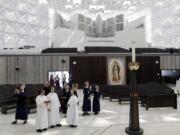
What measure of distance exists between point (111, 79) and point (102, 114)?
11632 millimetres

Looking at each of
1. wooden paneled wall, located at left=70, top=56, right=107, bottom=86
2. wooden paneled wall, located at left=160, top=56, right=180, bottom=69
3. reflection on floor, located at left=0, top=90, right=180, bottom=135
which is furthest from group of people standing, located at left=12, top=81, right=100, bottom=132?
wooden paneled wall, located at left=160, top=56, right=180, bottom=69

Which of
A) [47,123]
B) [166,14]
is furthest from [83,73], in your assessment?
[166,14]

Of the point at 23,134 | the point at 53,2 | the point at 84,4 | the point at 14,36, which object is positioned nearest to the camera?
the point at 23,134

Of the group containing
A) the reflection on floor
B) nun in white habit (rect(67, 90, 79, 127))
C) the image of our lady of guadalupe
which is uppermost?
the image of our lady of guadalupe

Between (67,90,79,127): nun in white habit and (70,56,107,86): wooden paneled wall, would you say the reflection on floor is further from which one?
(70,56,107,86): wooden paneled wall

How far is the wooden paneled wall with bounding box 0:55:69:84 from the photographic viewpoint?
73.2 feet

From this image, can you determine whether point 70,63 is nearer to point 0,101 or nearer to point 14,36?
point 0,101

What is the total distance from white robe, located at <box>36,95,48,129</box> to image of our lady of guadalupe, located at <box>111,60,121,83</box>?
14977mm

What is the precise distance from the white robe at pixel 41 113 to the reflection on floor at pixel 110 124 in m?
0.27

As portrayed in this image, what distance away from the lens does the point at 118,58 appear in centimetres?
2361

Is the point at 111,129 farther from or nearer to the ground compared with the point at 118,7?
nearer to the ground

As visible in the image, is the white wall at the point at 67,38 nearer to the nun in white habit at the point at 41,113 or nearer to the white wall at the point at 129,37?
the white wall at the point at 129,37

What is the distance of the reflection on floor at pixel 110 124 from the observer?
29.0 feet

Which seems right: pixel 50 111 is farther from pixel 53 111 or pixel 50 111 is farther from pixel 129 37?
pixel 129 37
